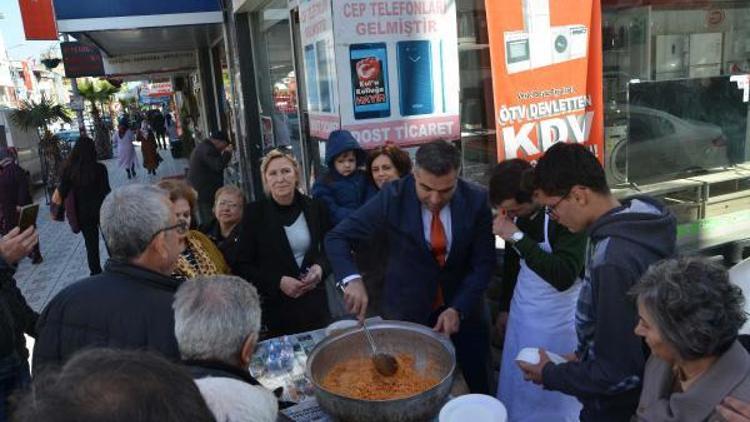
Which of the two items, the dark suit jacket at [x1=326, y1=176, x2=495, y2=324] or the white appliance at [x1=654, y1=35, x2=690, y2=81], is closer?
the dark suit jacket at [x1=326, y1=176, x2=495, y2=324]

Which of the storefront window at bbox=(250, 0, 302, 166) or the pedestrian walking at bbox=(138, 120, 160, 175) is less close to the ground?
the storefront window at bbox=(250, 0, 302, 166)

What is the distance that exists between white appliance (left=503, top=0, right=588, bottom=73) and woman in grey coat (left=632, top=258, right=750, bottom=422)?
10.2 feet

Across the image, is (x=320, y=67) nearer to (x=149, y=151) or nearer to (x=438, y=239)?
(x=438, y=239)

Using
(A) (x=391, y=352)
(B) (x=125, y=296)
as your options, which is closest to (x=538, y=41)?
(A) (x=391, y=352)

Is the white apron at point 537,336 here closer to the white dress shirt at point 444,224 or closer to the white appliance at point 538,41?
the white dress shirt at point 444,224

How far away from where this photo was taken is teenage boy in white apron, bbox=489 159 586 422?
251 centimetres

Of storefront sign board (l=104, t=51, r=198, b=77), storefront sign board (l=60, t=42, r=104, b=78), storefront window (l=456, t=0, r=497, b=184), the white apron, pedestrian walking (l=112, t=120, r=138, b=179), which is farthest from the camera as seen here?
pedestrian walking (l=112, t=120, r=138, b=179)

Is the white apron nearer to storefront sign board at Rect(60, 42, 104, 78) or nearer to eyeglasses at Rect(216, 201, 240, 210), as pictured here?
eyeglasses at Rect(216, 201, 240, 210)

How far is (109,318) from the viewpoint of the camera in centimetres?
190

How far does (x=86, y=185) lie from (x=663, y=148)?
644cm

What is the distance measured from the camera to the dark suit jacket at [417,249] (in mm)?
2846

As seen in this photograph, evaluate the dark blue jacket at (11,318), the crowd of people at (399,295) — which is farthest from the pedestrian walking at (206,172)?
the dark blue jacket at (11,318)

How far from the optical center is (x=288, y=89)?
676cm

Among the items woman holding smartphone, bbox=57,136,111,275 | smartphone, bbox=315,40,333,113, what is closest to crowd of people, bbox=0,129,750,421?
smartphone, bbox=315,40,333,113
